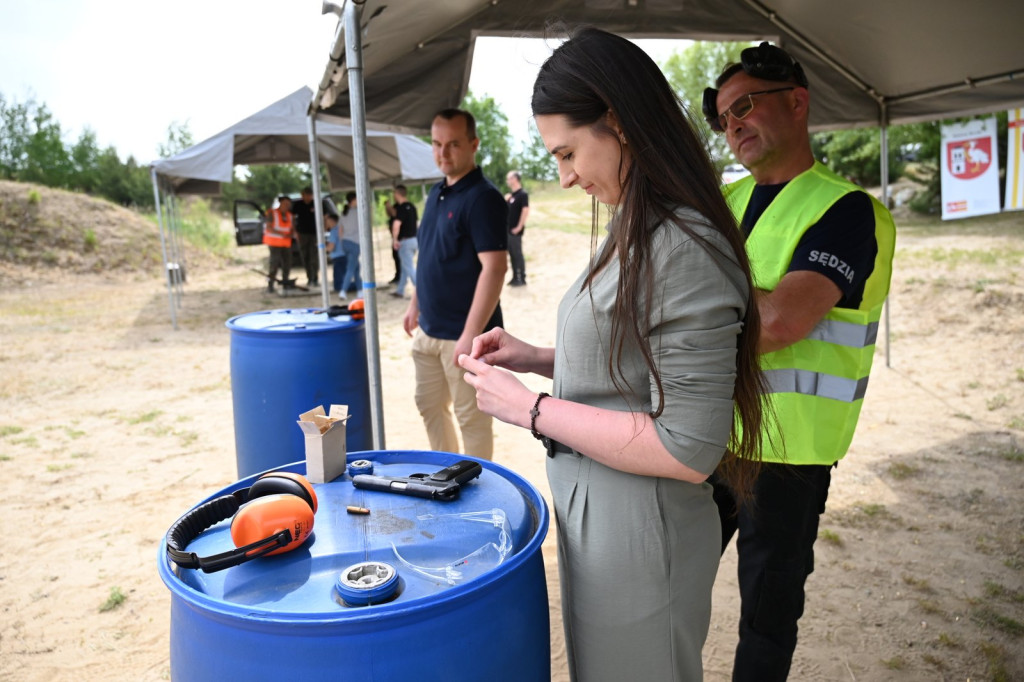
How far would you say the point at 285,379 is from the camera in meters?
2.63

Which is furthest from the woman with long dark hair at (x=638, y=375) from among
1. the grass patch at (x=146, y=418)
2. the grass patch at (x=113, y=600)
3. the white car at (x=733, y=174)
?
the grass patch at (x=146, y=418)

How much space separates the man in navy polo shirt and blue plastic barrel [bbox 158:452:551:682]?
163 centimetres

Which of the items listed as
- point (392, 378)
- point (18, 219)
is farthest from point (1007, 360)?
point (18, 219)

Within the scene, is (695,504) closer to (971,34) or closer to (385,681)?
(385,681)

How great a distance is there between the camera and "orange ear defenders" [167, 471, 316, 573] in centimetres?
104

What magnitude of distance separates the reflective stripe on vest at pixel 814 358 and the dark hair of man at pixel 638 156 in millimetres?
722

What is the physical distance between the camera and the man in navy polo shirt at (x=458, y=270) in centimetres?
287

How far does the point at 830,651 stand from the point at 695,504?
5.75 ft

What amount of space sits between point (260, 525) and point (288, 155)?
12527 mm

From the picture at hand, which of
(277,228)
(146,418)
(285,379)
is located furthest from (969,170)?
(285,379)

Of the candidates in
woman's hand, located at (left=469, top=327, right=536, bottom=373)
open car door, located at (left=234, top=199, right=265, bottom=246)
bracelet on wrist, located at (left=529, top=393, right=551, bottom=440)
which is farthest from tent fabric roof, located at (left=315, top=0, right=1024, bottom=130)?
open car door, located at (left=234, top=199, right=265, bottom=246)

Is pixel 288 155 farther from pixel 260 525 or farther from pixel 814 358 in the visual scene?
pixel 260 525

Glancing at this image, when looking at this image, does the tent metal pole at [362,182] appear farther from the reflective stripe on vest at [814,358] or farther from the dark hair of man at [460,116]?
the reflective stripe on vest at [814,358]

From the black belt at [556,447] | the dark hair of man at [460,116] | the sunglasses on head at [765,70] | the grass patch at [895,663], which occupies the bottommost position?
the grass patch at [895,663]
